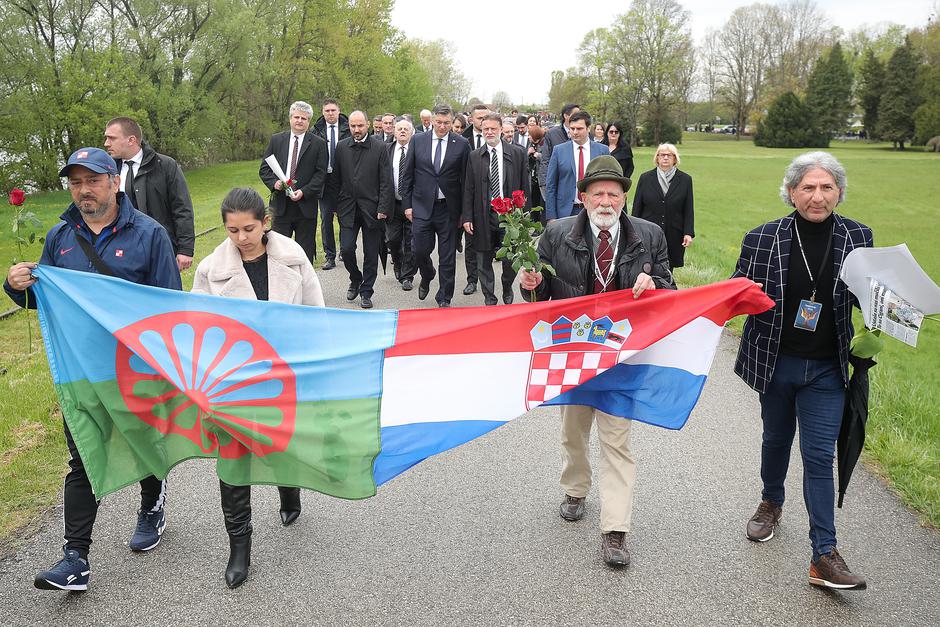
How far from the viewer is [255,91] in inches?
1773

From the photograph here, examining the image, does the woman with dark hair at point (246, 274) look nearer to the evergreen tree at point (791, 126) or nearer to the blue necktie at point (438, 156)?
the blue necktie at point (438, 156)

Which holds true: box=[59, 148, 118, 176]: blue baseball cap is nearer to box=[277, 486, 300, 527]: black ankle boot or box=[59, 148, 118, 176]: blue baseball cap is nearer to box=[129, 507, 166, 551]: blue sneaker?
box=[129, 507, 166, 551]: blue sneaker

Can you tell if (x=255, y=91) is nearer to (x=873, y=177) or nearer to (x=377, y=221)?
(x=873, y=177)

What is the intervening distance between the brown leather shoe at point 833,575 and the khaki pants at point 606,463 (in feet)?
3.23

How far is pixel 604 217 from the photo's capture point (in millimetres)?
4445

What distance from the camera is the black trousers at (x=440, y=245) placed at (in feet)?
33.3

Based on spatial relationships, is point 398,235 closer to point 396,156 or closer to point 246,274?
point 396,156

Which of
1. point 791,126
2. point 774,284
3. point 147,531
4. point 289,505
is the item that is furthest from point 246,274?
point 791,126

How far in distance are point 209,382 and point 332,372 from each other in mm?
630

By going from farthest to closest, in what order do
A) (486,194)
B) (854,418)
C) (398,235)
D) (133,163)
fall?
(398,235) < (486,194) < (133,163) < (854,418)

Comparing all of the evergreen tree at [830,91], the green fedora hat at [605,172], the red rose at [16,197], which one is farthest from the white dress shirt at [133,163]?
the evergreen tree at [830,91]

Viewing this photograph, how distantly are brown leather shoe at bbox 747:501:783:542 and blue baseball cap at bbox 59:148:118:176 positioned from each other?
166 inches

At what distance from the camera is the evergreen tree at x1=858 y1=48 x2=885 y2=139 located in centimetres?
7175

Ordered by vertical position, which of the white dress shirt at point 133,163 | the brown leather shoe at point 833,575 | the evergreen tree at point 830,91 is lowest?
the brown leather shoe at point 833,575
